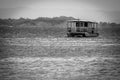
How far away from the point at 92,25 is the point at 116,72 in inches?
1476

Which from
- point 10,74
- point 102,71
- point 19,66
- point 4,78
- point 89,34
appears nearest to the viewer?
point 4,78

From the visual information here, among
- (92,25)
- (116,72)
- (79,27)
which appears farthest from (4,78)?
(92,25)

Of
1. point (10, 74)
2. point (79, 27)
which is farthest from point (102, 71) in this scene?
point (79, 27)

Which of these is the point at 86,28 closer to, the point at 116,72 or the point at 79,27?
the point at 79,27

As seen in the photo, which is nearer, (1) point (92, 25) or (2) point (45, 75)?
(2) point (45, 75)

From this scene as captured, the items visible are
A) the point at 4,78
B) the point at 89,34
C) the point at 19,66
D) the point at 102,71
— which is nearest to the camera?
the point at 4,78

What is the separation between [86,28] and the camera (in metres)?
49.7

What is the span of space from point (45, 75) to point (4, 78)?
6.89ft

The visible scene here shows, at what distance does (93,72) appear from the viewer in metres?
15.0

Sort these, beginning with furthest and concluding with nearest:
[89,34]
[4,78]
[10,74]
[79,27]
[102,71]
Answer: [89,34] → [79,27] → [102,71] → [10,74] → [4,78]

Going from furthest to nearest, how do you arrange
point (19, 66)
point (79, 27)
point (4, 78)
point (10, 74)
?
point (79, 27) → point (19, 66) → point (10, 74) → point (4, 78)

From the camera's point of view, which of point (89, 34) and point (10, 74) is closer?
point (10, 74)

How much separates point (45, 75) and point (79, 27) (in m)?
35.5

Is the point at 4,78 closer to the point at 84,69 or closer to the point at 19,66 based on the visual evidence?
the point at 19,66
